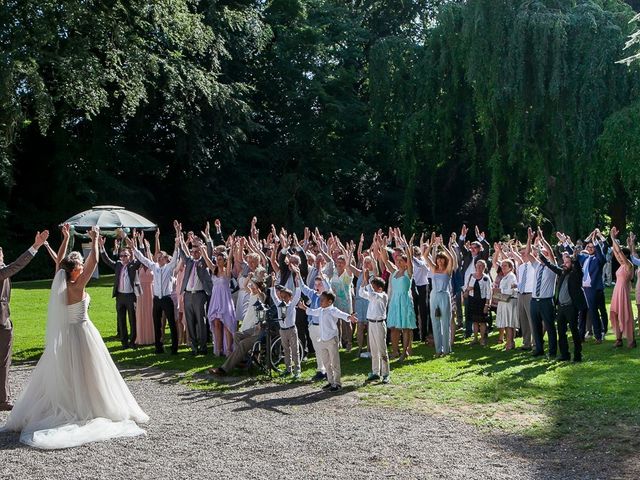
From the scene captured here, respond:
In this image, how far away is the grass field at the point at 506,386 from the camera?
920cm

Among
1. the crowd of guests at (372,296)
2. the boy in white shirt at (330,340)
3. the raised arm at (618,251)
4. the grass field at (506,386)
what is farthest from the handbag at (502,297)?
the boy in white shirt at (330,340)

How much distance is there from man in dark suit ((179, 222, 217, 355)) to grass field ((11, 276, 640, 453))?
404mm

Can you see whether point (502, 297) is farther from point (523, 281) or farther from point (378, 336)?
point (378, 336)

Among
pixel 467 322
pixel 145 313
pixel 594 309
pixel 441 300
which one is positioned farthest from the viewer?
pixel 145 313

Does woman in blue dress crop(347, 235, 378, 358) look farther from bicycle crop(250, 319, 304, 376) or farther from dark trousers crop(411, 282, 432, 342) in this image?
bicycle crop(250, 319, 304, 376)

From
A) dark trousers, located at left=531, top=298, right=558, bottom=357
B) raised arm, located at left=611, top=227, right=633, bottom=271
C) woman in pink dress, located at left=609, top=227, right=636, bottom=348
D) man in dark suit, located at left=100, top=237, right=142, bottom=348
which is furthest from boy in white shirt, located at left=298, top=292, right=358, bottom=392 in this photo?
woman in pink dress, located at left=609, top=227, right=636, bottom=348

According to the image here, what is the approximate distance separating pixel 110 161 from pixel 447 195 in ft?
50.4

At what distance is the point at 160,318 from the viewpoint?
605 inches

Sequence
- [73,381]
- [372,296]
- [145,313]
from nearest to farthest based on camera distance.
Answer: [73,381] → [372,296] → [145,313]

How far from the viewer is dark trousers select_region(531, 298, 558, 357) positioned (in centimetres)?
1309

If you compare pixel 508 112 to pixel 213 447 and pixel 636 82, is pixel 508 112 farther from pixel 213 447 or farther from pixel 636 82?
pixel 213 447

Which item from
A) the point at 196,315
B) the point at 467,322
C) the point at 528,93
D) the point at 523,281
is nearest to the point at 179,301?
the point at 196,315

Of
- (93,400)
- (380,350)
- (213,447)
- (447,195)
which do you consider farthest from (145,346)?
(447,195)

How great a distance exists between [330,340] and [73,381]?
12.0ft
